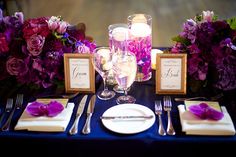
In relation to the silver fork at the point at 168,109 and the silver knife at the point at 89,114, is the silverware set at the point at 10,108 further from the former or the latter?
the silver fork at the point at 168,109

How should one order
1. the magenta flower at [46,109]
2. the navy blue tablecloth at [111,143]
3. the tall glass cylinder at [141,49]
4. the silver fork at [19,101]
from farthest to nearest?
the tall glass cylinder at [141,49] → the silver fork at [19,101] → the magenta flower at [46,109] → the navy blue tablecloth at [111,143]

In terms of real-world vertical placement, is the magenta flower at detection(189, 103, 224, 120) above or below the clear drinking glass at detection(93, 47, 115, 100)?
below

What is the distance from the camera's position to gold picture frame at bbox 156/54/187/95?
1522 mm

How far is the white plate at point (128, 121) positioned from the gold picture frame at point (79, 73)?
19cm

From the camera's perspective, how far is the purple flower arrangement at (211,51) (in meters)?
1.46

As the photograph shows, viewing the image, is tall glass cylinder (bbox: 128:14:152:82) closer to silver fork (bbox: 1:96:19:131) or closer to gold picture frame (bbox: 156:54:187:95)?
gold picture frame (bbox: 156:54:187:95)

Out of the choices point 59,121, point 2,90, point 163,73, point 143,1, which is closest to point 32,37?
point 2,90

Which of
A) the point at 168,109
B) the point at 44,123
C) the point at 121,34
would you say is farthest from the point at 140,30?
the point at 44,123

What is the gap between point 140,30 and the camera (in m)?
1.75

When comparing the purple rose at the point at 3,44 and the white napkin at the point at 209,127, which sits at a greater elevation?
the purple rose at the point at 3,44

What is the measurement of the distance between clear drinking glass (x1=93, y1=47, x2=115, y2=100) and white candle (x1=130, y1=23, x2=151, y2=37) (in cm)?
21

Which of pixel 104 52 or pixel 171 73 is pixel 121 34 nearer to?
pixel 104 52

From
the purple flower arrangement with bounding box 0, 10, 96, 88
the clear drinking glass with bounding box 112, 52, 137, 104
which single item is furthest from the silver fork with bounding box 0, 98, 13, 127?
the clear drinking glass with bounding box 112, 52, 137, 104

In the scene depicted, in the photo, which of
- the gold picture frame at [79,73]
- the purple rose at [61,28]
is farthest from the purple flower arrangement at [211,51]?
the purple rose at [61,28]
